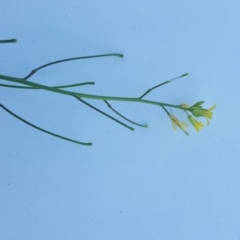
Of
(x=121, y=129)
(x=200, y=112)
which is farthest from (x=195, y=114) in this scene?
(x=121, y=129)

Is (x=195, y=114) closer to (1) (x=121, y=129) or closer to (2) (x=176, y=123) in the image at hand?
(2) (x=176, y=123)

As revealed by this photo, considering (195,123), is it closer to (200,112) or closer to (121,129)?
(200,112)

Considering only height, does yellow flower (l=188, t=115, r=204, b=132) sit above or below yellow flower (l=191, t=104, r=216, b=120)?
below

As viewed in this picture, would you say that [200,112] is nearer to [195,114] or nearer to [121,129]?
[195,114]

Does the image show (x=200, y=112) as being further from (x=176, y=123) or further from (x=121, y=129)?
(x=121, y=129)

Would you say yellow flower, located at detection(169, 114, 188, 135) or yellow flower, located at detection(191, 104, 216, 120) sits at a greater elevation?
yellow flower, located at detection(191, 104, 216, 120)

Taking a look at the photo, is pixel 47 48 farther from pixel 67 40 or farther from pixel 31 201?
pixel 31 201

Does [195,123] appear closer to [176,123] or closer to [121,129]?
[176,123]

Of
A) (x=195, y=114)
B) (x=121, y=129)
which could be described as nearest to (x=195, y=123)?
(x=195, y=114)

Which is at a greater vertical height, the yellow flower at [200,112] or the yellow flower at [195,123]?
the yellow flower at [200,112]
